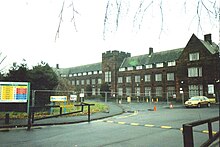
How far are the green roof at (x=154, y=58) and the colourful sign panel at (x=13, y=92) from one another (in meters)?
42.7

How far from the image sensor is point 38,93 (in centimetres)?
1950

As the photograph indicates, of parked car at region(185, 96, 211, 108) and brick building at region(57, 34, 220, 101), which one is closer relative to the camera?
parked car at region(185, 96, 211, 108)

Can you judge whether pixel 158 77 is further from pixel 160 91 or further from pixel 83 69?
pixel 83 69

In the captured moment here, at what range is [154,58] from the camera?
190ft

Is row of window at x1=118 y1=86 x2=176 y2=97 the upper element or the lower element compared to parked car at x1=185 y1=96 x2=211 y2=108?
upper

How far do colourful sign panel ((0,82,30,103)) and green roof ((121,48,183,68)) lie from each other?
42.7 metres

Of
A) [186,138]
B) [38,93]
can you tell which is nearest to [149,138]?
[186,138]

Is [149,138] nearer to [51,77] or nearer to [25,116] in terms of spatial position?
[25,116]

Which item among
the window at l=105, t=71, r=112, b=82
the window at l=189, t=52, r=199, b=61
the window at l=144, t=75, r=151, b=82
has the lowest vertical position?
the window at l=144, t=75, r=151, b=82

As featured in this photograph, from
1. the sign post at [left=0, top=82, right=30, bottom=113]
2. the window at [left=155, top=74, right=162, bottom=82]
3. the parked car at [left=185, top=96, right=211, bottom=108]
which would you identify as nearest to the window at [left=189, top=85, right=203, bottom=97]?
the window at [left=155, top=74, right=162, bottom=82]

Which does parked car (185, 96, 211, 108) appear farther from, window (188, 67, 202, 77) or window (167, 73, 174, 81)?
window (167, 73, 174, 81)

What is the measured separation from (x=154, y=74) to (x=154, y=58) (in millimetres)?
4502

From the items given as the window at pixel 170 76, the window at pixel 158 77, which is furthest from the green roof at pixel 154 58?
the window at pixel 170 76

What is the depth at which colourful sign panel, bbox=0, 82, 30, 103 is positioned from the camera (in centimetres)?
1408
